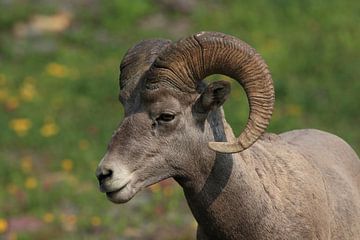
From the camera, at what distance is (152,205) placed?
13125 mm

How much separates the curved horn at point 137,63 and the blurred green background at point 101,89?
5.30 meters

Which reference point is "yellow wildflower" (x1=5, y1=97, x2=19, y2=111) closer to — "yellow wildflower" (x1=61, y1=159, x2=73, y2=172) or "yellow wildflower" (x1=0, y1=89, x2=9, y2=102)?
"yellow wildflower" (x1=0, y1=89, x2=9, y2=102)

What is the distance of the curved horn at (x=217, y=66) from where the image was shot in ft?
21.7

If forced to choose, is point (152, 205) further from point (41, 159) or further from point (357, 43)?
point (357, 43)

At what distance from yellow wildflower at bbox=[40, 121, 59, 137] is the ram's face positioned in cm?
924

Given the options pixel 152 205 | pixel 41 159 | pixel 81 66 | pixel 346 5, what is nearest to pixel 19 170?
pixel 41 159

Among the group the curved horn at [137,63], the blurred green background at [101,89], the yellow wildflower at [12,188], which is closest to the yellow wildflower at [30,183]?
the blurred green background at [101,89]

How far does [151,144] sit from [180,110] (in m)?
0.30

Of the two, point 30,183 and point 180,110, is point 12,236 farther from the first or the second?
point 180,110

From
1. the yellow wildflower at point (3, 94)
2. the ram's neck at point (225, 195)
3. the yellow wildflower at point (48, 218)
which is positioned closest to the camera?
the ram's neck at point (225, 195)

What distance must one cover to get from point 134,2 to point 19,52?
2.94 meters

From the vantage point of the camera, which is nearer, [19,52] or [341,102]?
[341,102]

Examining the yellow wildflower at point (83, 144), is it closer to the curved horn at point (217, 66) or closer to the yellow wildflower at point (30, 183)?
the yellow wildflower at point (30, 183)

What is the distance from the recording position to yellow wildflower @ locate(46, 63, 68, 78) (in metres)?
18.6
